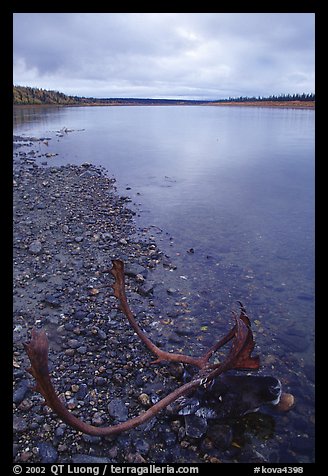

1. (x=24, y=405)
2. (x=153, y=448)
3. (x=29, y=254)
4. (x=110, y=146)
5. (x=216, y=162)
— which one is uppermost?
(x=110, y=146)

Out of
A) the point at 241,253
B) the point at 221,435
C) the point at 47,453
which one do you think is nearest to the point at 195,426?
the point at 221,435

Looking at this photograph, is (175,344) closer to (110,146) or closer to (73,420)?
(73,420)

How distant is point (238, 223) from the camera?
9.73 meters

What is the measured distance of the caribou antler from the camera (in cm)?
256

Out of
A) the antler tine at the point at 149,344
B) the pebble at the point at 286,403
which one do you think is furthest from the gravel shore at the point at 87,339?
the pebble at the point at 286,403

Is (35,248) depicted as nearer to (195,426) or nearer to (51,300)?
(51,300)

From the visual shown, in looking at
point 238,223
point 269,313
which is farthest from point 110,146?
point 269,313

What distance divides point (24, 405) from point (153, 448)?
4.63 feet

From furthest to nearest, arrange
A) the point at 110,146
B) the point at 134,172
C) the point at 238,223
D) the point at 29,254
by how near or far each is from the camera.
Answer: the point at 110,146 → the point at 134,172 → the point at 238,223 → the point at 29,254

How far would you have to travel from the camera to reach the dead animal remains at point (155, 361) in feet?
8.41

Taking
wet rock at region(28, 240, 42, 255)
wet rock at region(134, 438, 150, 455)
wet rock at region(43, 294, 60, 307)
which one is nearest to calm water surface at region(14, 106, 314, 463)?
wet rock at region(134, 438, 150, 455)

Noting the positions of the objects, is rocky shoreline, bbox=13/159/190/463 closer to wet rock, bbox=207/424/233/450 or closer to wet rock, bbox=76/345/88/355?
wet rock, bbox=76/345/88/355

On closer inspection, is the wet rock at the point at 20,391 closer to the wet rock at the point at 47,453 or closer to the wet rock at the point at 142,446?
the wet rock at the point at 47,453

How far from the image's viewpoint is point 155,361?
4.16 meters
